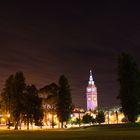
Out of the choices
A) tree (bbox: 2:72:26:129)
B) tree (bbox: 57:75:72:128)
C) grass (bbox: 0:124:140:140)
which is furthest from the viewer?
tree (bbox: 57:75:72:128)

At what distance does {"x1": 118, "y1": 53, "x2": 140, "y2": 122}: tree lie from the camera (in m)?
78.1

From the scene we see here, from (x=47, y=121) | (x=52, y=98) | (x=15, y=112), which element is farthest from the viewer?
(x=47, y=121)

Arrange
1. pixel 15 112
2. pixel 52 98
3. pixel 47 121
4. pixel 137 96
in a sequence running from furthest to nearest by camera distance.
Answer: pixel 47 121 < pixel 52 98 < pixel 15 112 < pixel 137 96

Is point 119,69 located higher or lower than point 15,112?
higher

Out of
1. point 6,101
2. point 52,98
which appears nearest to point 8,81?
point 6,101

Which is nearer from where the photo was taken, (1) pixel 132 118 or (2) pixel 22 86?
(1) pixel 132 118

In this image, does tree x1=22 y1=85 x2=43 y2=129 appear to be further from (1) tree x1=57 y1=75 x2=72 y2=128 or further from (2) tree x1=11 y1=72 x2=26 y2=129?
(1) tree x1=57 y1=75 x2=72 y2=128

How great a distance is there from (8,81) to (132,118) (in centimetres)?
4104

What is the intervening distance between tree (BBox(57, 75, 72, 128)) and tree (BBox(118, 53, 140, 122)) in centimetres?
2746

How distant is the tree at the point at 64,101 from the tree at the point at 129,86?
90.1ft

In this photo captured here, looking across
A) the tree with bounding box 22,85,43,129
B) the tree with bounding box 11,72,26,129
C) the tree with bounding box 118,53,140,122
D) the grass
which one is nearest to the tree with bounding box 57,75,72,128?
the tree with bounding box 22,85,43,129

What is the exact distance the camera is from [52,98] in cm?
11000

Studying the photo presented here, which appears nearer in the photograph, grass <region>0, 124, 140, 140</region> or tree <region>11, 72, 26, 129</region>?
grass <region>0, 124, 140, 140</region>

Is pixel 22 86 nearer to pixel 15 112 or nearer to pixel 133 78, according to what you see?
pixel 15 112
